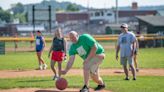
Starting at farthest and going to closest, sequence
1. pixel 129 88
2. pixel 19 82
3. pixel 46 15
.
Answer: pixel 46 15 → pixel 19 82 → pixel 129 88

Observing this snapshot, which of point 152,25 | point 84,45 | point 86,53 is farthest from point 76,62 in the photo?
point 152,25

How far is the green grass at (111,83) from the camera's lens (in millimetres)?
13707

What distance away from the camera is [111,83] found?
590 inches

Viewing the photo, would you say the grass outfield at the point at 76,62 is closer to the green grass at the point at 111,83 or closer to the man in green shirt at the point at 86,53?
the green grass at the point at 111,83

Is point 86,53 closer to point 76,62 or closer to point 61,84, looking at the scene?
point 61,84

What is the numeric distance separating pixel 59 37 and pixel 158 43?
103 feet

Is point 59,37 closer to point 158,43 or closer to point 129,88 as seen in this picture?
point 129,88

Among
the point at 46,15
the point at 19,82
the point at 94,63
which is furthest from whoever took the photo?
the point at 46,15

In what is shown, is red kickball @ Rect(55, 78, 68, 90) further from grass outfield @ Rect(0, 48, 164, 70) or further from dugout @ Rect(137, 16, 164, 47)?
dugout @ Rect(137, 16, 164, 47)

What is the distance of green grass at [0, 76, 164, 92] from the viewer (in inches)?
540

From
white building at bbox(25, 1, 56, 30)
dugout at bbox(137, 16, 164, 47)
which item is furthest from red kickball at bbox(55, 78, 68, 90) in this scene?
white building at bbox(25, 1, 56, 30)

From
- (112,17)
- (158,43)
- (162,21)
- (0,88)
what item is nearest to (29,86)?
(0,88)

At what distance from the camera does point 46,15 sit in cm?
7900

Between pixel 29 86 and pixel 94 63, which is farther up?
pixel 94 63
